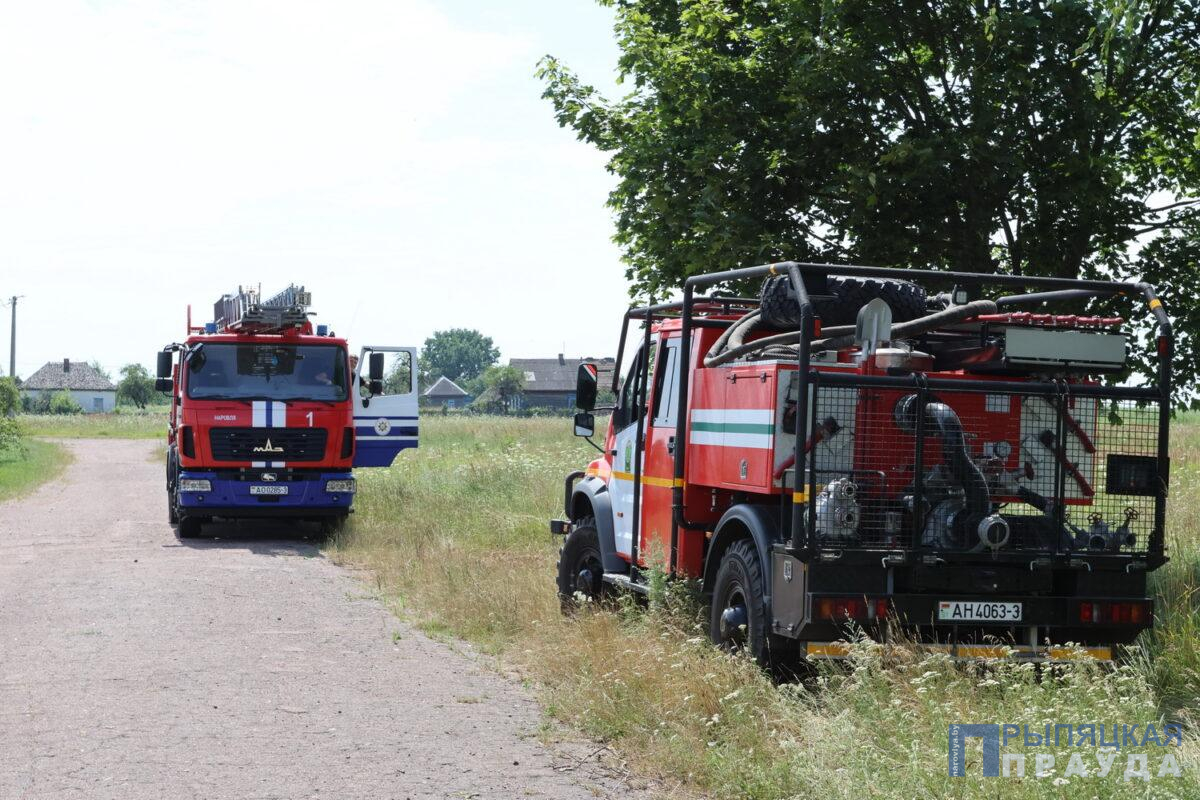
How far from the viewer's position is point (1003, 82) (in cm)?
1167

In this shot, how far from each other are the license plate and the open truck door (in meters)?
11.8

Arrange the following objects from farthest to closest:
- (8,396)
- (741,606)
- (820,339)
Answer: (8,396) → (741,606) → (820,339)

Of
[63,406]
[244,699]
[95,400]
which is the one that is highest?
[95,400]

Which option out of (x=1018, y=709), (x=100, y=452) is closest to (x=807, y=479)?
(x=1018, y=709)

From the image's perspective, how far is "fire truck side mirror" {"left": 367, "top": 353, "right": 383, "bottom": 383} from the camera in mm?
17641

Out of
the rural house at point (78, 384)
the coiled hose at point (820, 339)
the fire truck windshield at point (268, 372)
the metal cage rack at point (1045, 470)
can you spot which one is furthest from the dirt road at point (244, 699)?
the rural house at point (78, 384)

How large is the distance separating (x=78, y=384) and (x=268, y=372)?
144 meters

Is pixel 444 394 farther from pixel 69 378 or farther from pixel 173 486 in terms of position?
pixel 173 486

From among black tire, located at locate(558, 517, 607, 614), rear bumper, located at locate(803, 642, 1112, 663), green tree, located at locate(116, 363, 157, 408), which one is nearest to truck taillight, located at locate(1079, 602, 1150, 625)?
rear bumper, located at locate(803, 642, 1112, 663)

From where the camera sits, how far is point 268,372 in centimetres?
1792

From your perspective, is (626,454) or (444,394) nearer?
(626,454)

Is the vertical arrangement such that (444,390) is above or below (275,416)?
above

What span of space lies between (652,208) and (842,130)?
1.96 meters

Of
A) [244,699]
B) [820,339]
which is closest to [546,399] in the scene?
[244,699]
